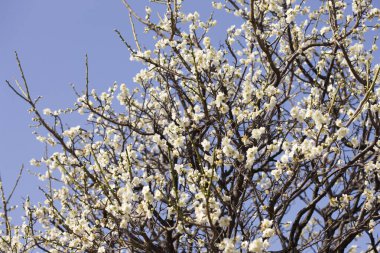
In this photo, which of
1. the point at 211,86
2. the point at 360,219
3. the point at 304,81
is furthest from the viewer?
the point at 304,81

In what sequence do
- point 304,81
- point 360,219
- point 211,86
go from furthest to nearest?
point 304,81 < point 211,86 < point 360,219

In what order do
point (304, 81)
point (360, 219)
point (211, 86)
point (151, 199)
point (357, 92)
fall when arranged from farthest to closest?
1. point (304, 81)
2. point (357, 92)
3. point (211, 86)
4. point (360, 219)
5. point (151, 199)

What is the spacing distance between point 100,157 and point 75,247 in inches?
79.6

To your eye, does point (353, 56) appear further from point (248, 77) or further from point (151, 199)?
point (151, 199)

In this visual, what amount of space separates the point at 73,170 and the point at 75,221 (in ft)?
5.32

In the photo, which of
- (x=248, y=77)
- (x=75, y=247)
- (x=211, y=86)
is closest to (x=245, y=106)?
(x=211, y=86)

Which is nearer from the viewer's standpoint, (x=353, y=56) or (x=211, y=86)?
(x=211, y=86)

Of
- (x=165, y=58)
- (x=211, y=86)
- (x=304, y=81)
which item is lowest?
(x=211, y=86)

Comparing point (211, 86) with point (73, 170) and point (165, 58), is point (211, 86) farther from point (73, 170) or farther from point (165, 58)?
point (73, 170)

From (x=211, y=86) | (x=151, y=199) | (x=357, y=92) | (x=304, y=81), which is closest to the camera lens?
(x=151, y=199)

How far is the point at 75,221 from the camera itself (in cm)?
720

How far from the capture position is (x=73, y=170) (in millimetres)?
8648

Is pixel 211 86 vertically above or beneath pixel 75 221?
above

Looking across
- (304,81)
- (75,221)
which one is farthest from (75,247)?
(304,81)
